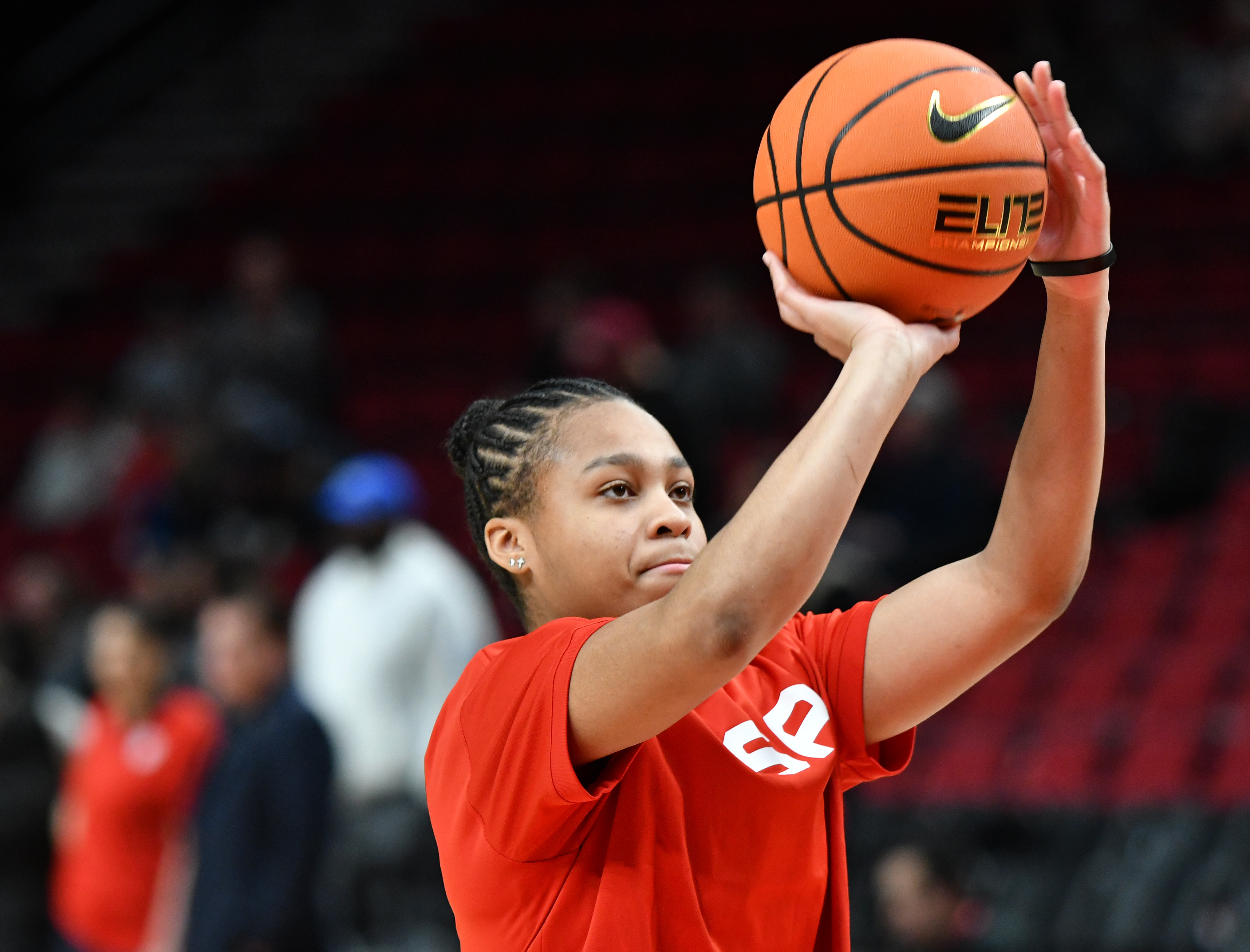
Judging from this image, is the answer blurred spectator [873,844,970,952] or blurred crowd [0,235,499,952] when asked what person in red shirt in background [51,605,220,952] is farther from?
blurred spectator [873,844,970,952]

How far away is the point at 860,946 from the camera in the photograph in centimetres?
504

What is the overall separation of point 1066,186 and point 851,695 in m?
0.72

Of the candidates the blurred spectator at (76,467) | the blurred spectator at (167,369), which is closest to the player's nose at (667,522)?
the blurred spectator at (167,369)

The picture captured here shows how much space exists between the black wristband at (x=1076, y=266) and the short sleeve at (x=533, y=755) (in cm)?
77

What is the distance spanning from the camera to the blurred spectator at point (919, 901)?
4.52 metres

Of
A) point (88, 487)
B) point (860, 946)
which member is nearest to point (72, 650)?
point (88, 487)

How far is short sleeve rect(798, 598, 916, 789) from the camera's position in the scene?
2.04 m

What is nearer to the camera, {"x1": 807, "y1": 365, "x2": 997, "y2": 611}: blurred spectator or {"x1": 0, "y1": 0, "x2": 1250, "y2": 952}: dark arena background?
{"x1": 0, "y1": 0, "x2": 1250, "y2": 952}: dark arena background

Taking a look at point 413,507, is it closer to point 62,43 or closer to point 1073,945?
point 1073,945

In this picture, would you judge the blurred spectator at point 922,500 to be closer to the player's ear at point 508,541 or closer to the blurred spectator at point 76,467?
the player's ear at point 508,541

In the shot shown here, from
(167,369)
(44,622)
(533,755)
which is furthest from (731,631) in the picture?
(167,369)

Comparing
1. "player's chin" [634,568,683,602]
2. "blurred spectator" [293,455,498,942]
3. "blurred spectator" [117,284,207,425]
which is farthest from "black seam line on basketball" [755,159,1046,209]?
"blurred spectator" [117,284,207,425]

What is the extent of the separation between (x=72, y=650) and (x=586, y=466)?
18.3 feet

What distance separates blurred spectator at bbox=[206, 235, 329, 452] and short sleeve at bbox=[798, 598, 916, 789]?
6059 millimetres
